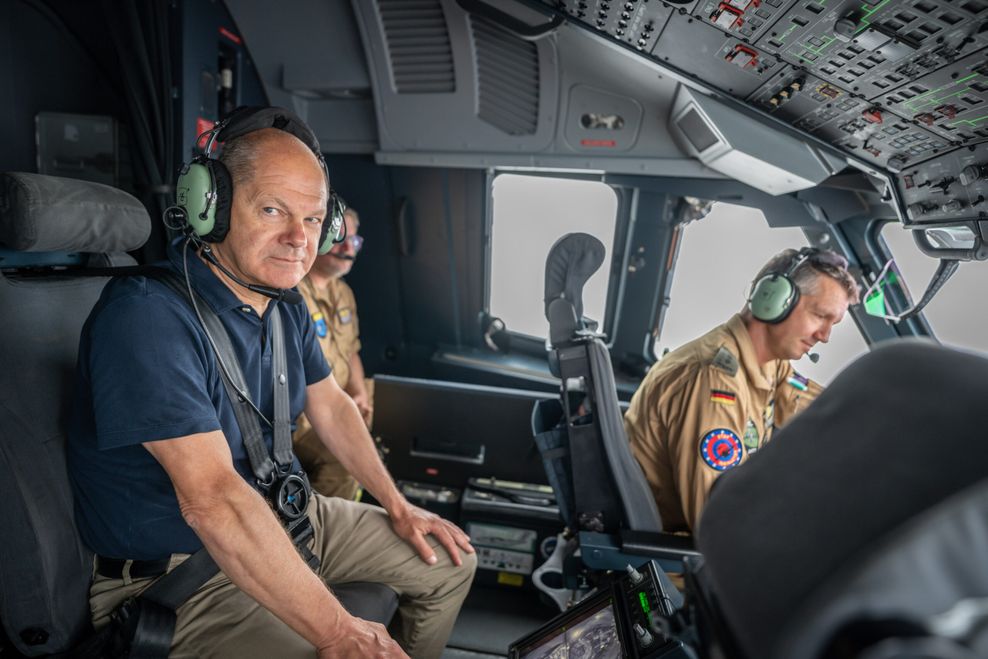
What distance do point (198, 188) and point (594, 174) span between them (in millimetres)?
2377

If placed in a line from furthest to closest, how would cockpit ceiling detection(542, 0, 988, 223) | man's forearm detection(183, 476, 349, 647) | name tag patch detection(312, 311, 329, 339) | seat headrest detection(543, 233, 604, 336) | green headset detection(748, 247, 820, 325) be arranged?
1. name tag patch detection(312, 311, 329, 339)
2. green headset detection(748, 247, 820, 325)
3. seat headrest detection(543, 233, 604, 336)
4. cockpit ceiling detection(542, 0, 988, 223)
5. man's forearm detection(183, 476, 349, 647)

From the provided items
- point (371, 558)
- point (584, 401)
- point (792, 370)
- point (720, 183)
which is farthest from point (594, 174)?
point (371, 558)

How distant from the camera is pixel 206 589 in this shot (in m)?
1.56

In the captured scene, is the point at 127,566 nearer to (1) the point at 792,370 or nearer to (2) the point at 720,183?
(1) the point at 792,370

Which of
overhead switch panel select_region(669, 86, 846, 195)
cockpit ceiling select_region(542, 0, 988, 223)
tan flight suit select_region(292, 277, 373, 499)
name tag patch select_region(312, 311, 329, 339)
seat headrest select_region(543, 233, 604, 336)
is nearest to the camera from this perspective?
cockpit ceiling select_region(542, 0, 988, 223)

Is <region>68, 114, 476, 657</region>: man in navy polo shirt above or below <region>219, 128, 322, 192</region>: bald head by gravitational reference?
below

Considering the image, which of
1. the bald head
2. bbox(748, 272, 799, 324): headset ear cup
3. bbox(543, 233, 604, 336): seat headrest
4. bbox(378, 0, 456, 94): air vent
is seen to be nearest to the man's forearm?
the bald head

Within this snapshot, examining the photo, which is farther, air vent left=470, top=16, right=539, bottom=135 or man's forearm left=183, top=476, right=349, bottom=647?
air vent left=470, top=16, right=539, bottom=135

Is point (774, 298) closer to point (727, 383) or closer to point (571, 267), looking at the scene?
point (727, 383)

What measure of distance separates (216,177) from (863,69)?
1709 millimetres

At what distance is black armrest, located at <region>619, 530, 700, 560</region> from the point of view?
1.80m

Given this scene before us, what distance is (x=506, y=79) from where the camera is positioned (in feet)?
10.6

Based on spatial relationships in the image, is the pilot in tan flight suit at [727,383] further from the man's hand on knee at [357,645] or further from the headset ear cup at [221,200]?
→ the headset ear cup at [221,200]

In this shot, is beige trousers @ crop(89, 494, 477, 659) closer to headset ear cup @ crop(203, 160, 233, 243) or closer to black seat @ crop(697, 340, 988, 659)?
headset ear cup @ crop(203, 160, 233, 243)
